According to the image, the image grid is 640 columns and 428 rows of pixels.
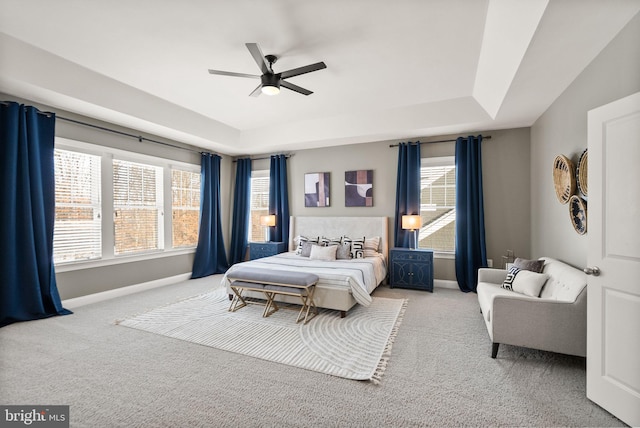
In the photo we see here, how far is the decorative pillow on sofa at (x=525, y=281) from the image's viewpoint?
2.85m

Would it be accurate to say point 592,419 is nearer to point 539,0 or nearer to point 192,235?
point 539,0

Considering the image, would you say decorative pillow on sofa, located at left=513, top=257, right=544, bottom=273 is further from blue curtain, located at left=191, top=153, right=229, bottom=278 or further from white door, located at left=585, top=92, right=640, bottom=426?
blue curtain, located at left=191, top=153, right=229, bottom=278

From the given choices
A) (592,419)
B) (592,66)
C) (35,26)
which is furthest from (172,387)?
(592,66)

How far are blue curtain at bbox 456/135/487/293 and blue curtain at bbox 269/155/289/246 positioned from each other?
10.7ft

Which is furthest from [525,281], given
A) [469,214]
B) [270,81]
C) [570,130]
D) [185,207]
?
[185,207]

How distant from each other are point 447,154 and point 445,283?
2.20m

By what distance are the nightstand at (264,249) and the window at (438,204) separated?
8.90 ft

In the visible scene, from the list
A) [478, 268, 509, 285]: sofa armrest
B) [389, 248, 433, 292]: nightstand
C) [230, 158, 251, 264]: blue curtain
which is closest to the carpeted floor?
[478, 268, 509, 285]: sofa armrest

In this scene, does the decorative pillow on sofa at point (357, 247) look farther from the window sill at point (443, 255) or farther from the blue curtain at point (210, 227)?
the blue curtain at point (210, 227)

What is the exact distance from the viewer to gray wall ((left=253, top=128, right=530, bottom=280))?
180 inches

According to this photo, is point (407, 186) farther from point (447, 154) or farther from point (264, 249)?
point (264, 249)

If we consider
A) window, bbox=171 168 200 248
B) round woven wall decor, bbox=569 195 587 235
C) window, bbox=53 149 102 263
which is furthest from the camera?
window, bbox=171 168 200 248

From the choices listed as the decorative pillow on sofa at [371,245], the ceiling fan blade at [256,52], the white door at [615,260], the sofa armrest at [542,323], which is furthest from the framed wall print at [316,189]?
the white door at [615,260]

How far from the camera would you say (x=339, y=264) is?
4277 millimetres
